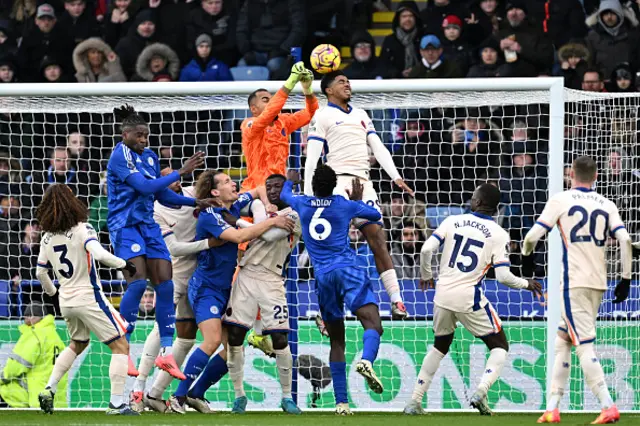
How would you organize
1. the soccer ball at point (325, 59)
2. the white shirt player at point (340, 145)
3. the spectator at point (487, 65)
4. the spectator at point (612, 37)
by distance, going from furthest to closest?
1. the spectator at point (612, 37)
2. the spectator at point (487, 65)
3. the soccer ball at point (325, 59)
4. the white shirt player at point (340, 145)

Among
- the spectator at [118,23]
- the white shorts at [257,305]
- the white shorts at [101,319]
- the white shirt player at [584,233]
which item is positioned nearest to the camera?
the white shirt player at [584,233]

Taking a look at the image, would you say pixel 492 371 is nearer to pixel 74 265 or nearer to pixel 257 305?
pixel 257 305

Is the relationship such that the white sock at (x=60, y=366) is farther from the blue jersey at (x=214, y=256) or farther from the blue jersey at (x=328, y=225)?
the blue jersey at (x=328, y=225)

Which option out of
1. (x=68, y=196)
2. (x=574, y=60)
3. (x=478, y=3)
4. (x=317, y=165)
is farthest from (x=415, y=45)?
(x=68, y=196)

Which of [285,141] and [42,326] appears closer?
[285,141]

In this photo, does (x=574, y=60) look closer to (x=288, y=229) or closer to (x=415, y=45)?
(x=415, y=45)

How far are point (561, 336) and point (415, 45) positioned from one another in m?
7.46

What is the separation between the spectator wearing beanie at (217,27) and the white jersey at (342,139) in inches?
220

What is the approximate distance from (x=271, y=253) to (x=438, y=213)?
2.91m

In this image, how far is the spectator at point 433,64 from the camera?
50.3 feet

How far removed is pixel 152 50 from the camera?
1614cm

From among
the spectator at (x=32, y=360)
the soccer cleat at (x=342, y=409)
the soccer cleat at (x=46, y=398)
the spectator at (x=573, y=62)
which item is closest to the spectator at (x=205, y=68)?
the spectator at (x=573, y=62)

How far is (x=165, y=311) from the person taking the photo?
10.6 metres

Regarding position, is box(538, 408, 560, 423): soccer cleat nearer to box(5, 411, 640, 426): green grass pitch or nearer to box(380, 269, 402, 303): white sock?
box(5, 411, 640, 426): green grass pitch
